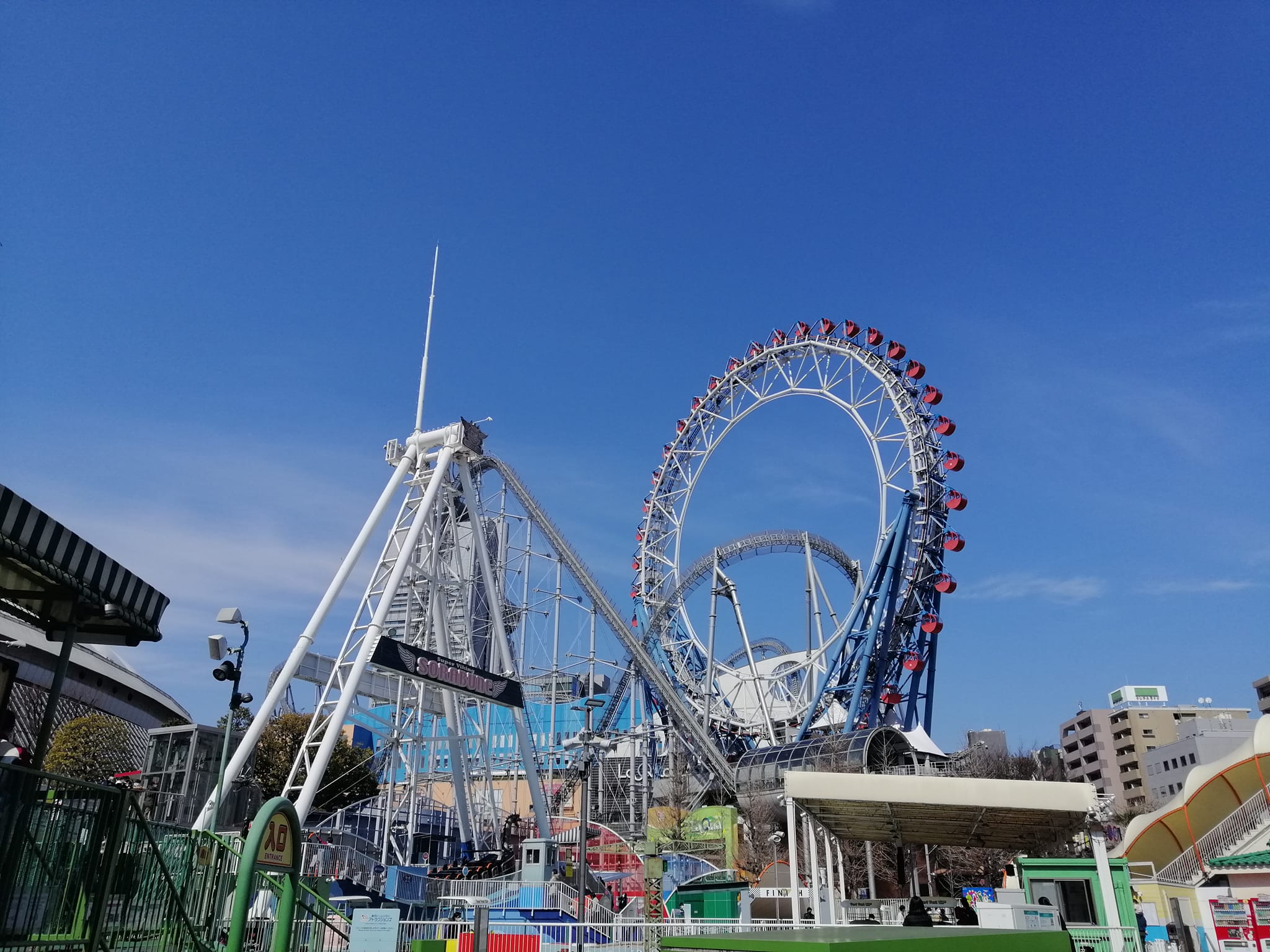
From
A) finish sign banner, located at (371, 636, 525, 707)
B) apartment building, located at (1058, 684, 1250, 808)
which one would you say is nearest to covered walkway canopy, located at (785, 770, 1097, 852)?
finish sign banner, located at (371, 636, 525, 707)

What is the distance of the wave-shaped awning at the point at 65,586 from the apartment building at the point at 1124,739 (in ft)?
284

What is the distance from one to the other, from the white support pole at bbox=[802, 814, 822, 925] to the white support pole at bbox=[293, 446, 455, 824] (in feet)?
42.2

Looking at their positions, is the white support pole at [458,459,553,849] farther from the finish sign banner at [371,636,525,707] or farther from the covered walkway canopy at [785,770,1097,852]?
the covered walkway canopy at [785,770,1097,852]

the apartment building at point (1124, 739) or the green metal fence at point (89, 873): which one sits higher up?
the apartment building at point (1124, 739)

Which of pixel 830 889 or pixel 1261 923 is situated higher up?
pixel 830 889

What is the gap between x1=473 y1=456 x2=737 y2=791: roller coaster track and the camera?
4800cm

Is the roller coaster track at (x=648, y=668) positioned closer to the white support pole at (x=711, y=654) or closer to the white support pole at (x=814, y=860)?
the white support pole at (x=711, y=654)

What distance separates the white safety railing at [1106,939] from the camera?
1323cm

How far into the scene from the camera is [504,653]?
34.3m

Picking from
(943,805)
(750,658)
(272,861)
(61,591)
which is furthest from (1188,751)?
(61,591)

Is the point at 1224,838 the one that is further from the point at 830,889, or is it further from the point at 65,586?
the point at 65,586

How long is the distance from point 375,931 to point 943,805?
8697mm

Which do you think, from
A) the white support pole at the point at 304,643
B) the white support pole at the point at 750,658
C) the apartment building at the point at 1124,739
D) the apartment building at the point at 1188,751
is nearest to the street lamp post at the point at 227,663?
the white support pole at the point at 304,643

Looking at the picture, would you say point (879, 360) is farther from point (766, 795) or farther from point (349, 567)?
point (349, 567)
